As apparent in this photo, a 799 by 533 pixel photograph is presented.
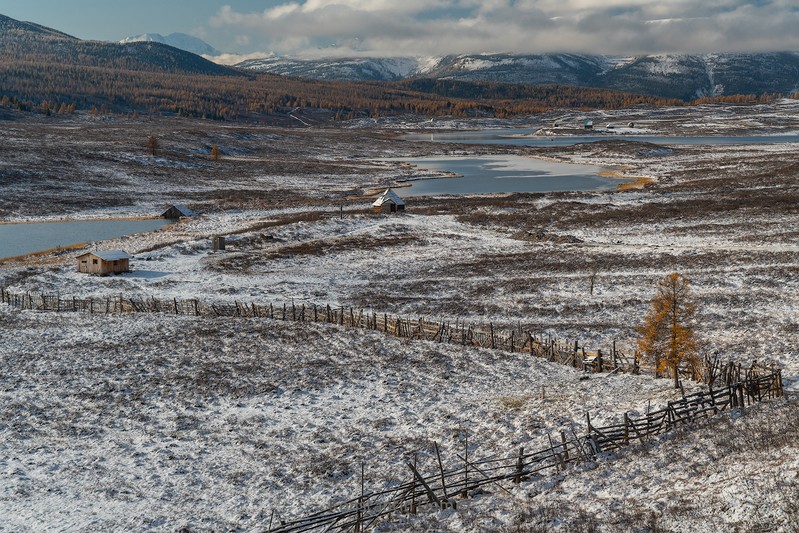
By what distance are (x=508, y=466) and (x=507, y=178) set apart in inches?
4099

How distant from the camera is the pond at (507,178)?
104812mm

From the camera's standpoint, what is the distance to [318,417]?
25.3 meters

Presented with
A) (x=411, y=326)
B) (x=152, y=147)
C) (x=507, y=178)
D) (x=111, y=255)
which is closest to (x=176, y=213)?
(x=111, y=255)

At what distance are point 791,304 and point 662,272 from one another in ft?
35.7

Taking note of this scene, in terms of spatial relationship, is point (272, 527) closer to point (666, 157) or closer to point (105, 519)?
point (105, 519)

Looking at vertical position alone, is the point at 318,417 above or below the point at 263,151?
below

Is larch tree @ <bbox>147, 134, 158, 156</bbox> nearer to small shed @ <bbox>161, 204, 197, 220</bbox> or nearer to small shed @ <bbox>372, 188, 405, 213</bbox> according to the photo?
small shed @ <bbox>161, 204, 197, 220</bbox>

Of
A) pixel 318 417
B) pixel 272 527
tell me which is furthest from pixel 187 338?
pixel 272 527

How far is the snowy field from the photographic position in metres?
17.4

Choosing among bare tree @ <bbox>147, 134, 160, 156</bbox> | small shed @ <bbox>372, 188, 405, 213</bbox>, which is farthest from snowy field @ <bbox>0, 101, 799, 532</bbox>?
bare tree @ <bbox>147, 134, 160, 156</bbox>

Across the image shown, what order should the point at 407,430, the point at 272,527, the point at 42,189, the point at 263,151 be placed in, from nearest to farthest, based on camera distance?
1. the point at 272,527
2. the point at 407,430
3. the point at 42,189
4. the point at 263,151

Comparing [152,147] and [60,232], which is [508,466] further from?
[152,147]

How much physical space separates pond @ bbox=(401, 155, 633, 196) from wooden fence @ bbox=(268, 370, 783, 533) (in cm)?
8171

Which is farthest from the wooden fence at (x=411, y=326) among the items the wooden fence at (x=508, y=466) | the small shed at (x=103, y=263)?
the small shed at (x=103, y=263)
